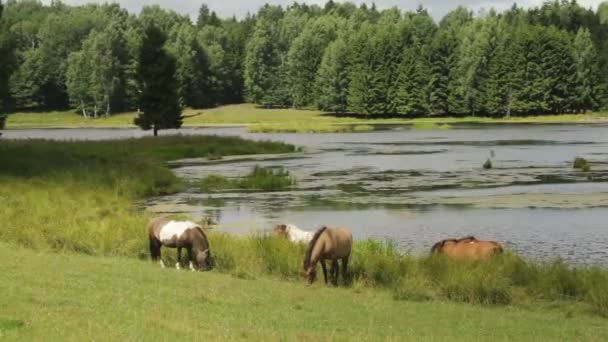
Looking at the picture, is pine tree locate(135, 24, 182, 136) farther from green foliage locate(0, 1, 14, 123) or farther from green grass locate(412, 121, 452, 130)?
green grass locate(412, 121, 452, 130)

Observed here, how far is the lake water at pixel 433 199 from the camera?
2616 centimetres

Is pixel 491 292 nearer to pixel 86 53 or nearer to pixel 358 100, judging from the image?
pixel 358 100

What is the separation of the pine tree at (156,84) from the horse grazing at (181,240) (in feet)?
174

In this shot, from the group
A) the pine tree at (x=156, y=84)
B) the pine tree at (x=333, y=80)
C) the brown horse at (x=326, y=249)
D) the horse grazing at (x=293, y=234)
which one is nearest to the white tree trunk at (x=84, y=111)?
the pine tree at (x=333, y=80)

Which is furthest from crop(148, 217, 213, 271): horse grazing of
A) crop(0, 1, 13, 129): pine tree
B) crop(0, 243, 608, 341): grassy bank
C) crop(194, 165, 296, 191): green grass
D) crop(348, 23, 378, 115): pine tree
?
crop(348, 23, 378, 115): pine tree

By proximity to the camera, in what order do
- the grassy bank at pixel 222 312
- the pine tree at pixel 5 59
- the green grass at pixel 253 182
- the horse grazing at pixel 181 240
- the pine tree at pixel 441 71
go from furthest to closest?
the pine tree at pixel 441 71 → the pine tree at pixel 5 59 → the green grass at pixel 253 182 → the horse grazing at pixel 181 240 → the grassy bank at pixel 222 312

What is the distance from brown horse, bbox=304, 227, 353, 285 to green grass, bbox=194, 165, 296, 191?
2280cm

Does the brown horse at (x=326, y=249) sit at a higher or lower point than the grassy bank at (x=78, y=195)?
higher

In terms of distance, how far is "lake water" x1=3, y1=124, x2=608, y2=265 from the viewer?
26156mm

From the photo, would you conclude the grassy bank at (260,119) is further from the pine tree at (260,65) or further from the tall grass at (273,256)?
the tall grass at (273,256)

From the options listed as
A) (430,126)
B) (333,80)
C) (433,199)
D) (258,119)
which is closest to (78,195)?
(433,199)

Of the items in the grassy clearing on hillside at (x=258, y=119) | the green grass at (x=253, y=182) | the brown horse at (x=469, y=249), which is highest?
the brown horse at (x=469, y=249)

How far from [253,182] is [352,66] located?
317ft

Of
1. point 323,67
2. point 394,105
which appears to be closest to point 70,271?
Answer: point 394,105
